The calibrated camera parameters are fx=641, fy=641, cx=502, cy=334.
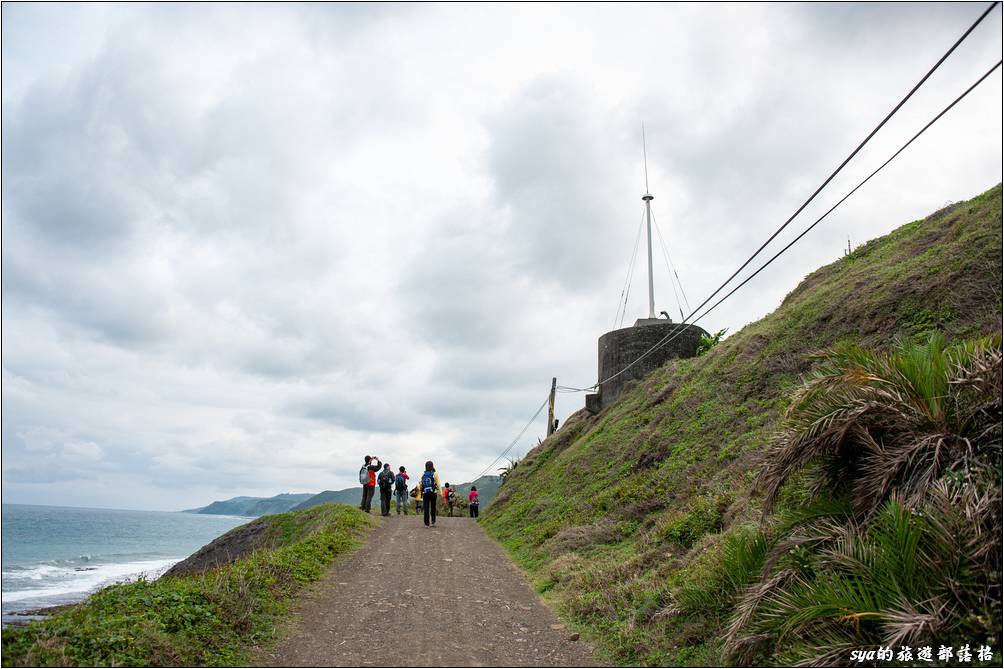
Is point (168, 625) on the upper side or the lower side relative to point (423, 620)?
upper

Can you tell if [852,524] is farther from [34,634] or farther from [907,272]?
[907,272]

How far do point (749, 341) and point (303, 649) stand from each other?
48.9ft

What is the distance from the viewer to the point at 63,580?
3303cm

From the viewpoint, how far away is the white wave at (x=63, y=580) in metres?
24.5

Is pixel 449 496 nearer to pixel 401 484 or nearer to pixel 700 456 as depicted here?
pixel 401 484

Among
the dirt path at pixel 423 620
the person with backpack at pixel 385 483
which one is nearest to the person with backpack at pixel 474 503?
the person with backpack at pixel 385 483

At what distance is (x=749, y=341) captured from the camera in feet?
59.1

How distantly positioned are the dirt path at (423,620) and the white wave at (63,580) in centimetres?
1298

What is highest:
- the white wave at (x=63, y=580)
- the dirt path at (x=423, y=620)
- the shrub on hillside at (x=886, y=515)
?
the shrub on hillside at (x=886, y=515)

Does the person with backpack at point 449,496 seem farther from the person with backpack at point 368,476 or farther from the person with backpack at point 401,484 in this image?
the person with backpack at point 368,476

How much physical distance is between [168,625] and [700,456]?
10.1 m

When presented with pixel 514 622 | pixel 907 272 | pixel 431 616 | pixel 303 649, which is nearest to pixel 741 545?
pixel 514 622

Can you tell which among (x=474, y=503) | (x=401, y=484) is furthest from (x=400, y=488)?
Result: (x=474, y=503)

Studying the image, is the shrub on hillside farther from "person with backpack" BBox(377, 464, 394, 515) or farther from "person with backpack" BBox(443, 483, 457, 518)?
"person with backpack" BBox(443, 483, 457, 518)
